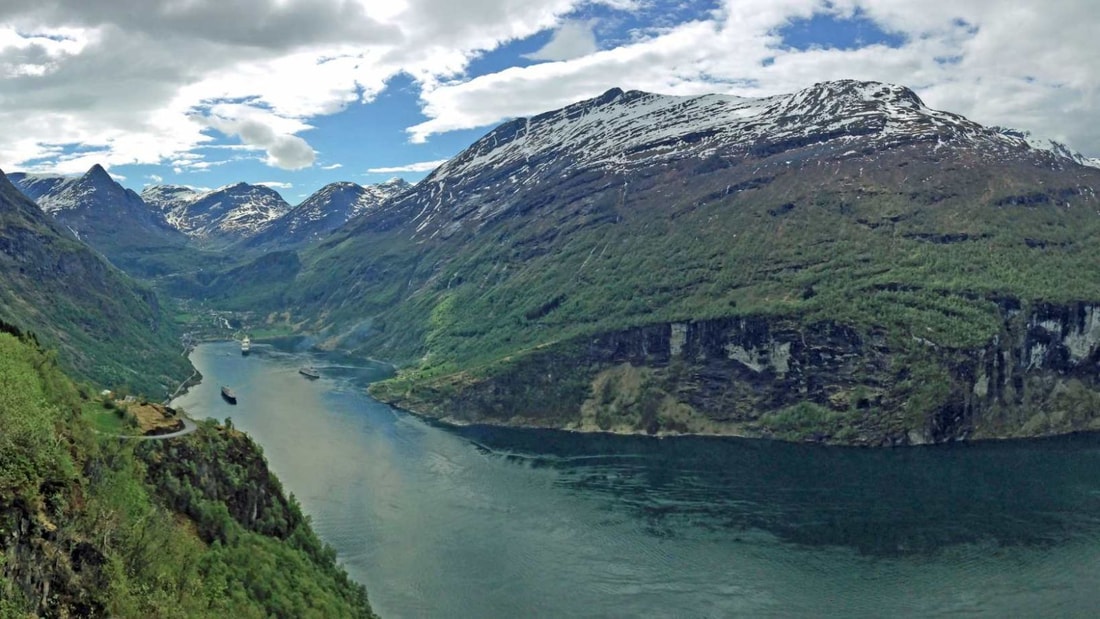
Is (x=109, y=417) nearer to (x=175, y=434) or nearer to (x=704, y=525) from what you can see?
(x=175, y=434)

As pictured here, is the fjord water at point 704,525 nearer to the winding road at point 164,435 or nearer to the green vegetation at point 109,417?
the winding road at point 164,435

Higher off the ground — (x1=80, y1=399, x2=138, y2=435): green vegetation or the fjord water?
(x1=80, y1=399, x2=138, y2=435): green vegetation

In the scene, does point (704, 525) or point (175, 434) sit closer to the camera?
point (175, 434)

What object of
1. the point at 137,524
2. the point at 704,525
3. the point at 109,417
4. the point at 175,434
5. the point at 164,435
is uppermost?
the point at 109,417

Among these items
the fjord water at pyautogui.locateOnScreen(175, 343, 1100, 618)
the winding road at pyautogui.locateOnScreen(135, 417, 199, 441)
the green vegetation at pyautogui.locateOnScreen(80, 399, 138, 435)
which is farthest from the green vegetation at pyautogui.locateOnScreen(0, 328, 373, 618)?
the fjord water at pyautogui.locateOnScreen(175, 343, 1100, 618)

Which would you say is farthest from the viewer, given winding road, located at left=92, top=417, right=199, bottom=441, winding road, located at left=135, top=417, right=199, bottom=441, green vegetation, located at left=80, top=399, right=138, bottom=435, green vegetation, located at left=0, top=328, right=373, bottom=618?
winding road, located at left=135, top=417, right=199, bottom=441

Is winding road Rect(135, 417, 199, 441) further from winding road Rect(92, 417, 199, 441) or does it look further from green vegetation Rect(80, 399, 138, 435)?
green vegetation Rect(80, 399, 138, 435)

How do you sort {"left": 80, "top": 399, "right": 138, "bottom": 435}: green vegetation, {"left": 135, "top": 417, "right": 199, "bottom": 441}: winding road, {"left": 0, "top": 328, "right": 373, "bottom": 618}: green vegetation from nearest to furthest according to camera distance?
{"left": 0, "top": 328, "right": 373, "bottom": 618}: green vegetation → {"left": 80, "top": 399, "right": 138, "bottom": 435}: green vegetation → {"left": 135, "top": 417, "right": 199, "bottom": 441}: winding road

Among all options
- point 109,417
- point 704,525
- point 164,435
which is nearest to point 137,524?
point 164,435
